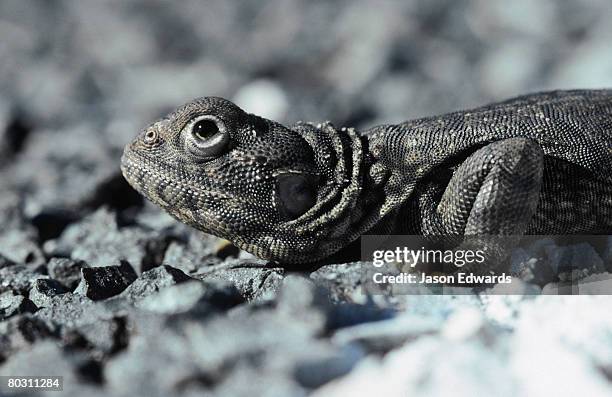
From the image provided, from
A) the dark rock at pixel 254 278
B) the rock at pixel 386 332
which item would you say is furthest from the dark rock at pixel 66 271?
the rock at pixel 386 332

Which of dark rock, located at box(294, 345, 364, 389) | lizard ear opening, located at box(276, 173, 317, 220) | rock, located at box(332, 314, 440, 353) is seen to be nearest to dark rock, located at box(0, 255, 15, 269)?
lizard ear opening, located at box(276, 173, 317, 220)

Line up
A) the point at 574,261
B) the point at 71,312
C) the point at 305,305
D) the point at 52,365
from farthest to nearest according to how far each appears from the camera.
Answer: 1. the point at 574,261
2. the point at 71,312
3. the point at 305,305
4. the point at 52,365

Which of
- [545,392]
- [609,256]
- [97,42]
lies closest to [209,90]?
[97,42]

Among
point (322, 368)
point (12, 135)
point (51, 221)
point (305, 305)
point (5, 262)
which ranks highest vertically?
point (12, 135)

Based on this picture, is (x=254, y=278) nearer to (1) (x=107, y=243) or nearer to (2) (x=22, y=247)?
(1) (x=107, y=243)

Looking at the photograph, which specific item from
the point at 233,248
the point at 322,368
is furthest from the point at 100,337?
the point at 233,248

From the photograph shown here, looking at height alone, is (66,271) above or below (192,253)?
below

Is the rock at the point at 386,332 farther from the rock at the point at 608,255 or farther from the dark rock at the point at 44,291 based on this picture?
the dark rock at the point at 44,291
